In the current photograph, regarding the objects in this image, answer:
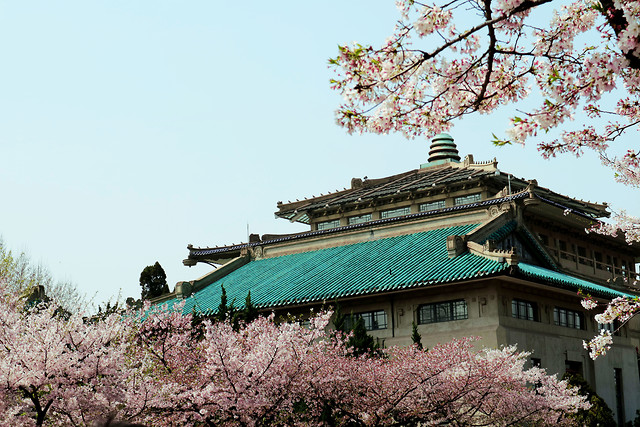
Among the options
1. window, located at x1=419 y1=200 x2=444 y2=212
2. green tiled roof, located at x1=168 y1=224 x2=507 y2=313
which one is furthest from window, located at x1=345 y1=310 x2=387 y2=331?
window, located at x1=419 y1=200 x2=444 y2=212

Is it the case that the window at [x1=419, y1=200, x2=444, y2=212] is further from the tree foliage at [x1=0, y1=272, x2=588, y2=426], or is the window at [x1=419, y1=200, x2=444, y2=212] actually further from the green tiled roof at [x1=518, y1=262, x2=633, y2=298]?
the tree foliage at [x1=0, y1=272, x2=588, y2=426]

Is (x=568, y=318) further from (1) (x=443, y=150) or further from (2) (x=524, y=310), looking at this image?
(1) (x=443, y=150)

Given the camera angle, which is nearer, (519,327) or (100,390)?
(100,390)

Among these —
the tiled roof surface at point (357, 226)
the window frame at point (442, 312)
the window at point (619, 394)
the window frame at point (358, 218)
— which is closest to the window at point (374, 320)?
the window frame at point (442, 312)

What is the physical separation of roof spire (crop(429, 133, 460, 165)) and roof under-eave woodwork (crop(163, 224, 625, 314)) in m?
15.8

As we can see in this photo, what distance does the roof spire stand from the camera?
51.6 m

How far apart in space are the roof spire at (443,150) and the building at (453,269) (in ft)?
16.4

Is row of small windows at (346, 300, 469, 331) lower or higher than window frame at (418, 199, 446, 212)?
lower

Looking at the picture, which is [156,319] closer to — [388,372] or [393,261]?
[388,372]

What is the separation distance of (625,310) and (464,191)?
89.4ft

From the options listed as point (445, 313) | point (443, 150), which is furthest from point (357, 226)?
point (443, 150)

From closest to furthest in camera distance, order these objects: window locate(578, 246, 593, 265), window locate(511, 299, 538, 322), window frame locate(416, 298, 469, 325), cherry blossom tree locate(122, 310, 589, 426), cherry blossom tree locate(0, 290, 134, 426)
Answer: cherry blossom tree locate(0, 290, 134, 426)
cherry blossom tree locate(122, 310, 589, 426)
window frame locate(416, 298, 469, 325)
window locate(511, 299, 538, 322)
window locate(578, 246, 593, 265)

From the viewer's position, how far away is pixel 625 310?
14.5 meters

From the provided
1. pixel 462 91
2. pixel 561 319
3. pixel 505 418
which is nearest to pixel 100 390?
pixel 462 91
